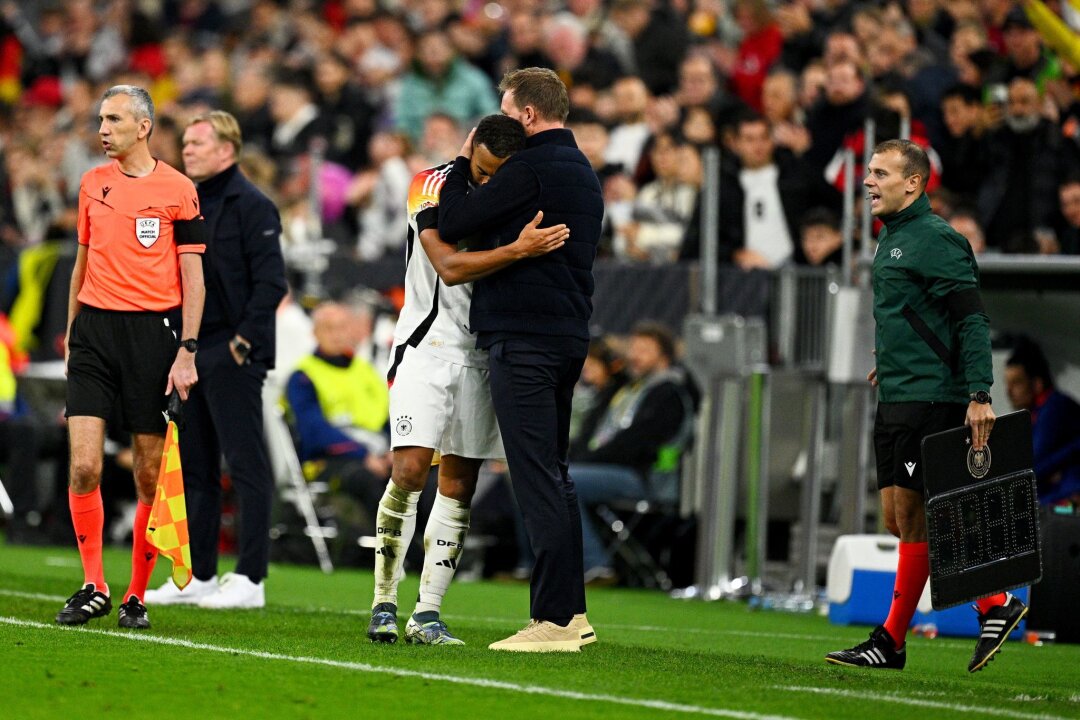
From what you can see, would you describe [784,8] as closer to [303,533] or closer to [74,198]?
[303,533]

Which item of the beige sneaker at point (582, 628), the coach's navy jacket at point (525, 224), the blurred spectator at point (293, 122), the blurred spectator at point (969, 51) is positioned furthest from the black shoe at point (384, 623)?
the blurred spectator at point (293, 122)

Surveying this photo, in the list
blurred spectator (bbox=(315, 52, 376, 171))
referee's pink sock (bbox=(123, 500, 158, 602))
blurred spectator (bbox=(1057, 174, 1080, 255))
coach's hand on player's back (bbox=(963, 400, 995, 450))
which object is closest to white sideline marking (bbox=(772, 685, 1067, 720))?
coach's hand on player's back (bbox=(963, 400, 995, 450))

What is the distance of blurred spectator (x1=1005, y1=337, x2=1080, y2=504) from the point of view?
10.7 m

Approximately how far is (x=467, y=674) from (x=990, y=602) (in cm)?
248

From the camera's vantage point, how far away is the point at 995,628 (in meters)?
7.65

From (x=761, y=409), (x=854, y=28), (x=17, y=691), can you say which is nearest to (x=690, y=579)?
(x=761, y=409)

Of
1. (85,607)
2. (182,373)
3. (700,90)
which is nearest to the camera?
(85,607)

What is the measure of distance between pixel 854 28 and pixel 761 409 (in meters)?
4.19

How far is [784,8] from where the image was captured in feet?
52.5

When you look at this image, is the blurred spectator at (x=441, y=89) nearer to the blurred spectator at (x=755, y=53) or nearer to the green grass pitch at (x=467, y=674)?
the blurred spectator at (x=755, y=53)

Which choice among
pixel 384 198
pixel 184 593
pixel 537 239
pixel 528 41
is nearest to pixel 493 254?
pixel 537 239

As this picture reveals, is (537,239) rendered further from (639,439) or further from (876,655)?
(639,439)

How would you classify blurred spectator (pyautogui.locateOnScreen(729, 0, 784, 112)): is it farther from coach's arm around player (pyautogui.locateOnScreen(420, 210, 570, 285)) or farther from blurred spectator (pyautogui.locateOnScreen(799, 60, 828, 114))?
coach's arm around player (pyautogui.locateOnScreen(420, 210, 570, 285))

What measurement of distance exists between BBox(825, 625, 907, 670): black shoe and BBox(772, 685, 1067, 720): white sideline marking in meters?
1.03
